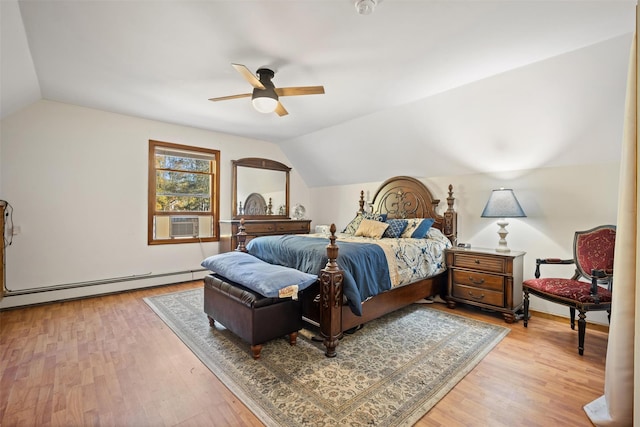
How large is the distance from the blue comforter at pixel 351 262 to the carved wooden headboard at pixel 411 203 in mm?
1687

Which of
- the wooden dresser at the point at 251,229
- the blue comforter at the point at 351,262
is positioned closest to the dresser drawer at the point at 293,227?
the wooden dresser at the point at 251,229

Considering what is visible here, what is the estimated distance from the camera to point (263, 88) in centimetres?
263

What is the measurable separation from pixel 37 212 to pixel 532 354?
5614mm

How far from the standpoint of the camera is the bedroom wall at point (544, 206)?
117 inches

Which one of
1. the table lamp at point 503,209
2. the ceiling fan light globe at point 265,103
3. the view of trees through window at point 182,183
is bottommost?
the table lamp at point 503,209

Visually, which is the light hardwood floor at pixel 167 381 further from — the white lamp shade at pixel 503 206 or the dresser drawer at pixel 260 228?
the dresser drawer at pixel 260 228

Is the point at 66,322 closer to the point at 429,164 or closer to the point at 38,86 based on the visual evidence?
the point at 38,86

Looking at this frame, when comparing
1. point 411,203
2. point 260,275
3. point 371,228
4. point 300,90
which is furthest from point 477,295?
point 300,90

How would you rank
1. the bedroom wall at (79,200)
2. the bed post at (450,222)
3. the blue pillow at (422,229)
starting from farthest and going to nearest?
1. the bed post at (450,222)
2. the blue pillow at (422,229)
3. the bedroom wall at (79,200)

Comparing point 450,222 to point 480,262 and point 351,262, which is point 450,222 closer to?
point 480,262

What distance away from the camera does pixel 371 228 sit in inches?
157

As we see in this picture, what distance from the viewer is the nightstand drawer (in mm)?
3166

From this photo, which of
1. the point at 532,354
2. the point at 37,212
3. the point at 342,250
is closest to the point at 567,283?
the point at 532,354

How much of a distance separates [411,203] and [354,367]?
9.77 feet
